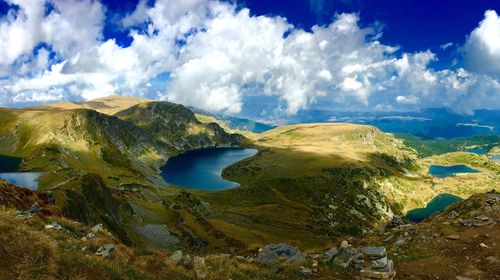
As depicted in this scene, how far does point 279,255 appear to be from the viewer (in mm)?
31062

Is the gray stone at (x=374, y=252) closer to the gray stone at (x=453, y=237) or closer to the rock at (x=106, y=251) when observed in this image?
the gray stone at (x=453, y=237)

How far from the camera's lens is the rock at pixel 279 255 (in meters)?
27.5

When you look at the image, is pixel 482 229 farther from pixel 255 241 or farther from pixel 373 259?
pixel 255 241

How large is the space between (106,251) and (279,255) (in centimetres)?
1608

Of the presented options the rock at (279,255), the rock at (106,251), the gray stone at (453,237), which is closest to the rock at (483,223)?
the gray stone at (453,237)

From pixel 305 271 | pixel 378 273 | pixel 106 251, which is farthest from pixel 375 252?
pixel 106 251

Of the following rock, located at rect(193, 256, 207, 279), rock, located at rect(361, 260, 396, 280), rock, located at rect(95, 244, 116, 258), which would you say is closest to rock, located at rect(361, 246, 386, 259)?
rock, located at rect(361, 260, 396, 280)

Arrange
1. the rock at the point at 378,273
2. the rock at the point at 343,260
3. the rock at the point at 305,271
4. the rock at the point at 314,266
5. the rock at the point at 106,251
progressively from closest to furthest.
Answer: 1. the rock at the point at 106,251
2. the rock at the point at 305,271
3. the rock at the point at 378,273
4. the rock at the point at 314,266
5. the rock at the point at 343,260

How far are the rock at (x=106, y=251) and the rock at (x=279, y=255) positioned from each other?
37.1 ft

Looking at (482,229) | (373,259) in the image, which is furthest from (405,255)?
(482,229)

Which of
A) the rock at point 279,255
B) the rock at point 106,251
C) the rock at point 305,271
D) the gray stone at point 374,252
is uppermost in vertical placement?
the rock at point 106,251

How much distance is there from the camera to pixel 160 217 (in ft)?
397

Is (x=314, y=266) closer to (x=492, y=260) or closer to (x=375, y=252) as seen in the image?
(x=375, y=252)

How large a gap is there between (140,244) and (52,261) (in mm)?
75802
